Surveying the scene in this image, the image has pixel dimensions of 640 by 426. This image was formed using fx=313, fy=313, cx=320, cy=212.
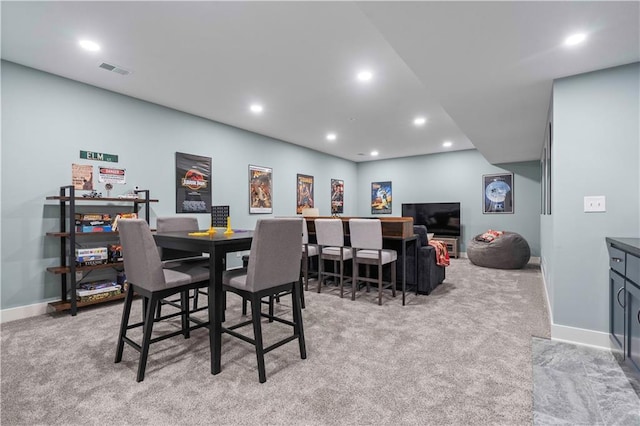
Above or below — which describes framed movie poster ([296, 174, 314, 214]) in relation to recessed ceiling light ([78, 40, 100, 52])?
below

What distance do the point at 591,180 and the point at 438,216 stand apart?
5354 mm

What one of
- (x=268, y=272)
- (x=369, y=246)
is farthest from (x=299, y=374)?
(x=369, y=246)

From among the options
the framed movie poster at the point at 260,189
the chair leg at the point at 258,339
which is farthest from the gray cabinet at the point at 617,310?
the framed movie poster at the point at 260,189

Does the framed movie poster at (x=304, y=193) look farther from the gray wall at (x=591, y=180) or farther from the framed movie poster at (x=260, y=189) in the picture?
the gray wall at (x=591, y=180)

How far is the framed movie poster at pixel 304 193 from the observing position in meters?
6.99

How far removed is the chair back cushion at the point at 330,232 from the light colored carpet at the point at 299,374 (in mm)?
1061

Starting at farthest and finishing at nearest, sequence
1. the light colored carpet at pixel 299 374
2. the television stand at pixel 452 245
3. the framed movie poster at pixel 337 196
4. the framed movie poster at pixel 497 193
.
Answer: the framed movie poster at pixel 337 196 → the television stand at pixel 452 245 → the framed movie poster at pixel 497 193 → the light colored carpet at pixel 299 374

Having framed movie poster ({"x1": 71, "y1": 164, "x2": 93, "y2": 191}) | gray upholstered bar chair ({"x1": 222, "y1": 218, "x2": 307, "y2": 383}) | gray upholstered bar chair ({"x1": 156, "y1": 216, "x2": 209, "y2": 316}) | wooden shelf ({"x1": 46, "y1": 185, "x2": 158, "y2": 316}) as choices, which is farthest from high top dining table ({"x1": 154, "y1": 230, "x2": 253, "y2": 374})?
framed movie poster ({"x1": 71, "y1": 164, "x2": 93, "y2": 191})

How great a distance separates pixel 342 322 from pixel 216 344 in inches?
53.6

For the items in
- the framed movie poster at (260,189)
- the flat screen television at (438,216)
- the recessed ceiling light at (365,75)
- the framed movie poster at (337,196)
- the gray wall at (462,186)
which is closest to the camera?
the recessed ceiling light at (365,75)

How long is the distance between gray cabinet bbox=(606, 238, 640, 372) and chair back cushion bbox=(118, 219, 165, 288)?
287 centimetres

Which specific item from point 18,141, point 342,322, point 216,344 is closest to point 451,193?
point 342,322

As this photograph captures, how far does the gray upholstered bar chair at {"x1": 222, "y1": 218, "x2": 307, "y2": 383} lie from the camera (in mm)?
2023

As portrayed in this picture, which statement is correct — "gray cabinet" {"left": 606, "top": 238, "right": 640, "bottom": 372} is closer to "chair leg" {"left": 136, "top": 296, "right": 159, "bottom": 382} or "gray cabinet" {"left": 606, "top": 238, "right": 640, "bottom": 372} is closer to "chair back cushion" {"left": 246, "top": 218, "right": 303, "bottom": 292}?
"chair back cushion" {"left": 246, "top": 218, "right": 303, "bottom": 292}
